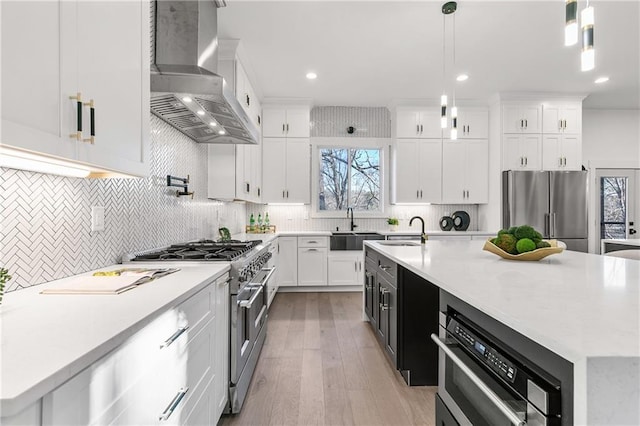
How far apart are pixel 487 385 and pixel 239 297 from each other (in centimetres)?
136

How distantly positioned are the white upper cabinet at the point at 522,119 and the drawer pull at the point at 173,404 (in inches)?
202

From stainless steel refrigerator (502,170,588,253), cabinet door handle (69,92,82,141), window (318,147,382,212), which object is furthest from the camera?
window (318,147,382,212)

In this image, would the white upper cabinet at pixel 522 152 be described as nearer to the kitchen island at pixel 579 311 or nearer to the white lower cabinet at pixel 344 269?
the white lower cabinet at pixel 344 269

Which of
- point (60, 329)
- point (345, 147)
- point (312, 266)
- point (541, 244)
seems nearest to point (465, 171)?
point (345, 147)

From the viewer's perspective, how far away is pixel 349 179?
18.5 feet

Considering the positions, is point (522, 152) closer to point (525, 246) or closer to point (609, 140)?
point (609, 140)

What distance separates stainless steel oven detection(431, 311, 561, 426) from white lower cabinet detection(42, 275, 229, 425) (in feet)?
3.22

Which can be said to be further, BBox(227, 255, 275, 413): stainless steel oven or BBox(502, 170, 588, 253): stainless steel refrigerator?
BBox(502, 170, 588, 253): stainless steel refrigerator

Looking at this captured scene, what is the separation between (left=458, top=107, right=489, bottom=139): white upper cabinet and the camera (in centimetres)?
517

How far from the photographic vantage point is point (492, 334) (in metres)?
1.07

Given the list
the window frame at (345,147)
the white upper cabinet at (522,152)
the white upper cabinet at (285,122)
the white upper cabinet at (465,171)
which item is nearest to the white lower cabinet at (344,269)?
the window frame at (345,147)

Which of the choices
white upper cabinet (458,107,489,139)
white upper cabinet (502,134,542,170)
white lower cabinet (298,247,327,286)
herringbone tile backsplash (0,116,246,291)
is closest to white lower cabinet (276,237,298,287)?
white lower cabinet (298,247,327,286)

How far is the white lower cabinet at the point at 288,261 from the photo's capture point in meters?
4.93

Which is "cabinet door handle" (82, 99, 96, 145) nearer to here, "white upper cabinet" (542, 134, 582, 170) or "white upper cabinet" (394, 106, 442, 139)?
"white upper cabinet" (394, 106, 442, 139)
